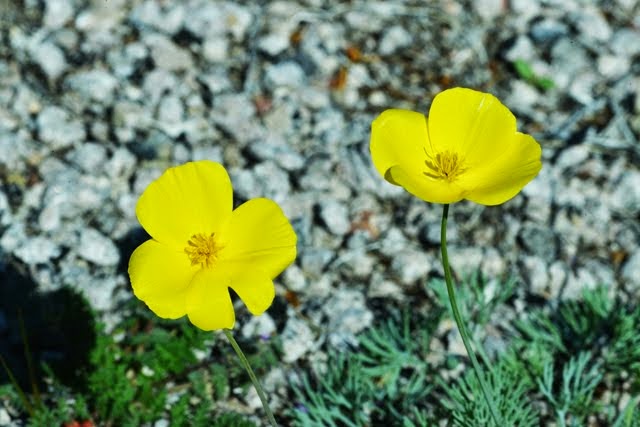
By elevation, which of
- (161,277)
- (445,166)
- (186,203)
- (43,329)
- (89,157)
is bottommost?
(43,329)

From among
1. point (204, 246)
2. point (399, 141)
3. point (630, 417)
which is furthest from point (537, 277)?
point (204, 246)

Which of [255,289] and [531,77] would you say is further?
[531,77]

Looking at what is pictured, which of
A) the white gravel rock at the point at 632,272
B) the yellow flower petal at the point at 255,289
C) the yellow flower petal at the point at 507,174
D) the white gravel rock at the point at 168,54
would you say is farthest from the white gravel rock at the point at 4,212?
the white gravel rock at the point at 632,272

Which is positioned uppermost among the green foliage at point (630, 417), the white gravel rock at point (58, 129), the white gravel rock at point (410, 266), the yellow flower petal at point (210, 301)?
the yellow flower petal at point (210, 301)

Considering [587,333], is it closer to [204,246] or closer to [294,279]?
[294,279]

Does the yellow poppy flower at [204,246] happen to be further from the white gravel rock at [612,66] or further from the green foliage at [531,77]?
the white gravel rock at [612,66]

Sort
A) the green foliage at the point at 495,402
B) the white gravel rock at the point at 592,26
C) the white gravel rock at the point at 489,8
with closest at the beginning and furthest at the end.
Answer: the green foliage at the point at 495,402 < the white gravel rock at the point at 592,26 < the white gravel rock at the point at 489,8
